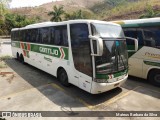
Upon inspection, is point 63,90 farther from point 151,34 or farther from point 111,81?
point 151,34

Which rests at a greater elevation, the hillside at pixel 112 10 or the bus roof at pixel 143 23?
the hillside at pixel 112 10

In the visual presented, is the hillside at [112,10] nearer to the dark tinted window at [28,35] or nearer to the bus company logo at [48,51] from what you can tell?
the dark tinted window at [28,35]

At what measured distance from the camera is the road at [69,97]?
6.44 meters

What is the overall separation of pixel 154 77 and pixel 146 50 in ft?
4.85

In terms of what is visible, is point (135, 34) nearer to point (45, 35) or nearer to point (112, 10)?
point (45, 35)

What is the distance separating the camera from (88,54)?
6.43 meters

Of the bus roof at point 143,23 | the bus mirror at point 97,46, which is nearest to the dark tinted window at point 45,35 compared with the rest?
the bus mirror at point 97,46

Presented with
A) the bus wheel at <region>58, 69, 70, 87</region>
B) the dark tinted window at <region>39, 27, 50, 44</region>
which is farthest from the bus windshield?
the dark tinted window at <region>39, 27, 50, 44</region>

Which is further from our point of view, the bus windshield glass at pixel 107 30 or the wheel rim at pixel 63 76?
the wheel rim at pixel 63 76

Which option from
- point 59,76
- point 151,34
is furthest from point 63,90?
point 151,34

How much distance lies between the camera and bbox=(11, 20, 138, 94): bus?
6.30m

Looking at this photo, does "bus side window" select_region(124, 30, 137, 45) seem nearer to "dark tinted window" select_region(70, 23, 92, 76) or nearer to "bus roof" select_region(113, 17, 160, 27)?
"bus roof" select_region(113, 17, 160, 27)

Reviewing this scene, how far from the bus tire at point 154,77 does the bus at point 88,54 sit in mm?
2120

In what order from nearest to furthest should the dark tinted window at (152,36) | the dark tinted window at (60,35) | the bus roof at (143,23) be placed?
the dark tinted window at (60,35) → the dark tinted window at (152,36) → the bus roof at (143,23)
